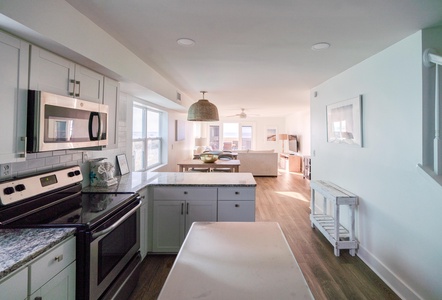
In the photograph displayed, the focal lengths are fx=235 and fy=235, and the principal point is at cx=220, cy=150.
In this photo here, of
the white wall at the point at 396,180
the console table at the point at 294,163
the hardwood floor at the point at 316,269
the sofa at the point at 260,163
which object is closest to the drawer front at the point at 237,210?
the hardwood floor at the point at 316,269

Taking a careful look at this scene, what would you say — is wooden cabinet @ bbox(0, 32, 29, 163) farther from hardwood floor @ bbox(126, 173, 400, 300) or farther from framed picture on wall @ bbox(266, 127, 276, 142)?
framed picture on wall @ bbox(266, 127, 276, 142)

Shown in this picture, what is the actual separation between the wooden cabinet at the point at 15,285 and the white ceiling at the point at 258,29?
5.38 ft

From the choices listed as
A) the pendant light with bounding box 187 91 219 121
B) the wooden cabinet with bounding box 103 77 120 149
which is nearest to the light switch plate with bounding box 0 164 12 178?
the wooden cabinet with bounding box 103 77 120 149

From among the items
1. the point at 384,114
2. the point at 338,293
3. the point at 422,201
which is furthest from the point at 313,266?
the point at 384,114

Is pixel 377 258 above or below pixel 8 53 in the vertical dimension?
below

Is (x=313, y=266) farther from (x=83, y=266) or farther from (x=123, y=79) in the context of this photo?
(x=123, y=79)

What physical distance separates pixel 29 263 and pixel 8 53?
1112mm

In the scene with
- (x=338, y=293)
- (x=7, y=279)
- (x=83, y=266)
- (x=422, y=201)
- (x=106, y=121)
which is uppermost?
(x=106, y=121)

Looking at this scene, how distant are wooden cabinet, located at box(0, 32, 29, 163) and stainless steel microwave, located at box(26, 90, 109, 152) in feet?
0.16

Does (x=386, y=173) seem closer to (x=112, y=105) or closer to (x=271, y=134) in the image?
(x=112, y=105)

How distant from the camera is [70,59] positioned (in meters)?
1.77

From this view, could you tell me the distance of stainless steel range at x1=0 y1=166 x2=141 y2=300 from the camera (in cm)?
143

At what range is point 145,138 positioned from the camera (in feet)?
14.6

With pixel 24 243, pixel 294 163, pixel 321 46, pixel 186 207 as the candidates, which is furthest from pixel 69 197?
pixel 294 163
